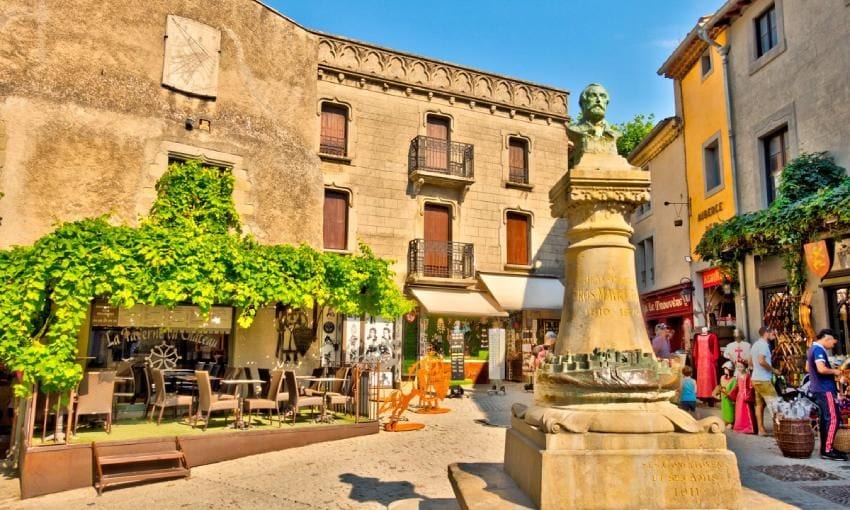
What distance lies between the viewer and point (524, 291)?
18172 millimetres

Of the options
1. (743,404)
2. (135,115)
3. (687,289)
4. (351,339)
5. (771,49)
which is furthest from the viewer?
(687,289)

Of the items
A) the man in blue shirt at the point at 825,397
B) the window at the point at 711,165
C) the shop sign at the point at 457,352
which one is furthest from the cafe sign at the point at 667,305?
the man in blue shirt at the point at 825,397

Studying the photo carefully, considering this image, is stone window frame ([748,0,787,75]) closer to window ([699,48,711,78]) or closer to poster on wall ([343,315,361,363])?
window ([699,48,711,78])

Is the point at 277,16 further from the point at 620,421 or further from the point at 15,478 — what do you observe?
the point at 620,421

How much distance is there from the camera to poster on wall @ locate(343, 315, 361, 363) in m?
15.8

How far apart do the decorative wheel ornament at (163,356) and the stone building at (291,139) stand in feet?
4.00

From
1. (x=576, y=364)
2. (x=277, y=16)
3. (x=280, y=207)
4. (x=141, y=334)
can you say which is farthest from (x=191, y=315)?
(x=576, y=364)

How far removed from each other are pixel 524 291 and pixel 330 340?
→ 6.40 meters

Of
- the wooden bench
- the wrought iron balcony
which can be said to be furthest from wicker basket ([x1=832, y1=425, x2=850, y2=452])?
the wrought iron balcony

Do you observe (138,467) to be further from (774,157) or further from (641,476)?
(774,157)

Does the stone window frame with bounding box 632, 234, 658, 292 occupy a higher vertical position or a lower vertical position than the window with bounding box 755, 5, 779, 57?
lower

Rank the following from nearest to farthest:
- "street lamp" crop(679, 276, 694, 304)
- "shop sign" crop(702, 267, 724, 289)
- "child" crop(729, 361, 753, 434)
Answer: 1. "child" crop(729, 361, 753, 434)
2. "shop sign" crop(702, 267, 724, 289)
3. "street lamp" crop(679, 276, 694, 304)

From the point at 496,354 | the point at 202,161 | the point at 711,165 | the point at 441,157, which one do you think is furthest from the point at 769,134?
the point at 202,161

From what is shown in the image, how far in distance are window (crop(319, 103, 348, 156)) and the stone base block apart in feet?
48.2
